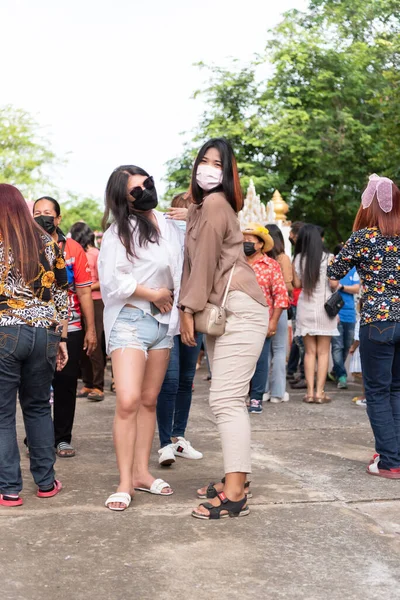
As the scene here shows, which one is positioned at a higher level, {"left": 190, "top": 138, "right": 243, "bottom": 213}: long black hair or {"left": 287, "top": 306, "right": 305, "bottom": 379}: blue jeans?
{"left": 190, "top": 138, "right": 243, "bottom": 213}: long black hair

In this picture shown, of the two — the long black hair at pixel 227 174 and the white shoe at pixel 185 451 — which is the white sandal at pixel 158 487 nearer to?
the white shoe at pixel 185 451

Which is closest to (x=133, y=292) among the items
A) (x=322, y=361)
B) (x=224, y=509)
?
(x=224, y=509)

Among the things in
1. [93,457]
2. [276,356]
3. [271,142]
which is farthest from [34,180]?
[93,457]

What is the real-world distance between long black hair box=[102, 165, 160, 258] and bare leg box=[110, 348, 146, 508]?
0.58 metres

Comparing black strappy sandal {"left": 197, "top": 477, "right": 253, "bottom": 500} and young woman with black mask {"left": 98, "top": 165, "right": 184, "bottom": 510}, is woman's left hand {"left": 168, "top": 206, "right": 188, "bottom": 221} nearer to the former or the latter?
young woman with black mask {"left": 98, "top": 165, "right": 184, "bottom": 510}

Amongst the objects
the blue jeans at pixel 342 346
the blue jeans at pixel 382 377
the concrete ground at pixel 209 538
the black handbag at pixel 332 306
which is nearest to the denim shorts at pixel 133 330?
the concrete ground at pixel 209 538

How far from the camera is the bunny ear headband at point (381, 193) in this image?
5.62 m

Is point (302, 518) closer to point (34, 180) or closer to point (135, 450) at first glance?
point (135, 450)

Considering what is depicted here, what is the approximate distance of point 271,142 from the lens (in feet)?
116

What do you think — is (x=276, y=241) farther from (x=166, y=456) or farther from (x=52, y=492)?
(x=52, y=492)

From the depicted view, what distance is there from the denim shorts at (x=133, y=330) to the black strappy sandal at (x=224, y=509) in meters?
0.93

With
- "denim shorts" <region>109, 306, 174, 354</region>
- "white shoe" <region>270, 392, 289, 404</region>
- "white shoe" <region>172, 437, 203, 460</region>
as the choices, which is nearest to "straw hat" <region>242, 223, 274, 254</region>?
"white shoe" <region>270, 392, 289, 404</region>

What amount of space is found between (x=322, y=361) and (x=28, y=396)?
204 inches

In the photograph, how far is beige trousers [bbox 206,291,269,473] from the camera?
470cm
